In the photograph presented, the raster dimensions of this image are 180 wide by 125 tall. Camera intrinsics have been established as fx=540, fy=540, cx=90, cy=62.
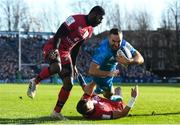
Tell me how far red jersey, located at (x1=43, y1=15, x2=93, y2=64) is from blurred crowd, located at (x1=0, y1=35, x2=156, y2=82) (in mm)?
54320

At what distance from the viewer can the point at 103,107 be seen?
1059 cm

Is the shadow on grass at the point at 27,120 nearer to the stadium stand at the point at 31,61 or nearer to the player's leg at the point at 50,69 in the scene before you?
the player's leg at the point at 50,69

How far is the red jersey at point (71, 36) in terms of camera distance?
10.9 meters

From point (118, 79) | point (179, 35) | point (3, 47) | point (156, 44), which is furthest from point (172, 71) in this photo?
point (3, 47)

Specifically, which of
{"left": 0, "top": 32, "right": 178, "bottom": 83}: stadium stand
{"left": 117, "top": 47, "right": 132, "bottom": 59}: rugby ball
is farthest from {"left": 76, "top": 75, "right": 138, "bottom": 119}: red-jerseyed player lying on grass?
{"left": 0, "top": 32, "right": 178, "bottom": 83}: stadium stand

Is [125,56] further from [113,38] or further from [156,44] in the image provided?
[156,44]

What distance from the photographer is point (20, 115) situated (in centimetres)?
1118

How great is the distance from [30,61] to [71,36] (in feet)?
215

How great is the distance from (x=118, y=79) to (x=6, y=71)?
1452 centimetres

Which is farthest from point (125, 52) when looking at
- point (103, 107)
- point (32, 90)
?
point (32, 90)

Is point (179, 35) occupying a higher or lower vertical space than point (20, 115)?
lower

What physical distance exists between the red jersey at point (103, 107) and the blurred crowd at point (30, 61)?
2150 inches

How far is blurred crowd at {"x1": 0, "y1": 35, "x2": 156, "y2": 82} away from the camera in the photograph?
6912cm

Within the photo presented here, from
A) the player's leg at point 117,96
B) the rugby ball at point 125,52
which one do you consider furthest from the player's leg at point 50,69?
the player's leg at point 117,96
